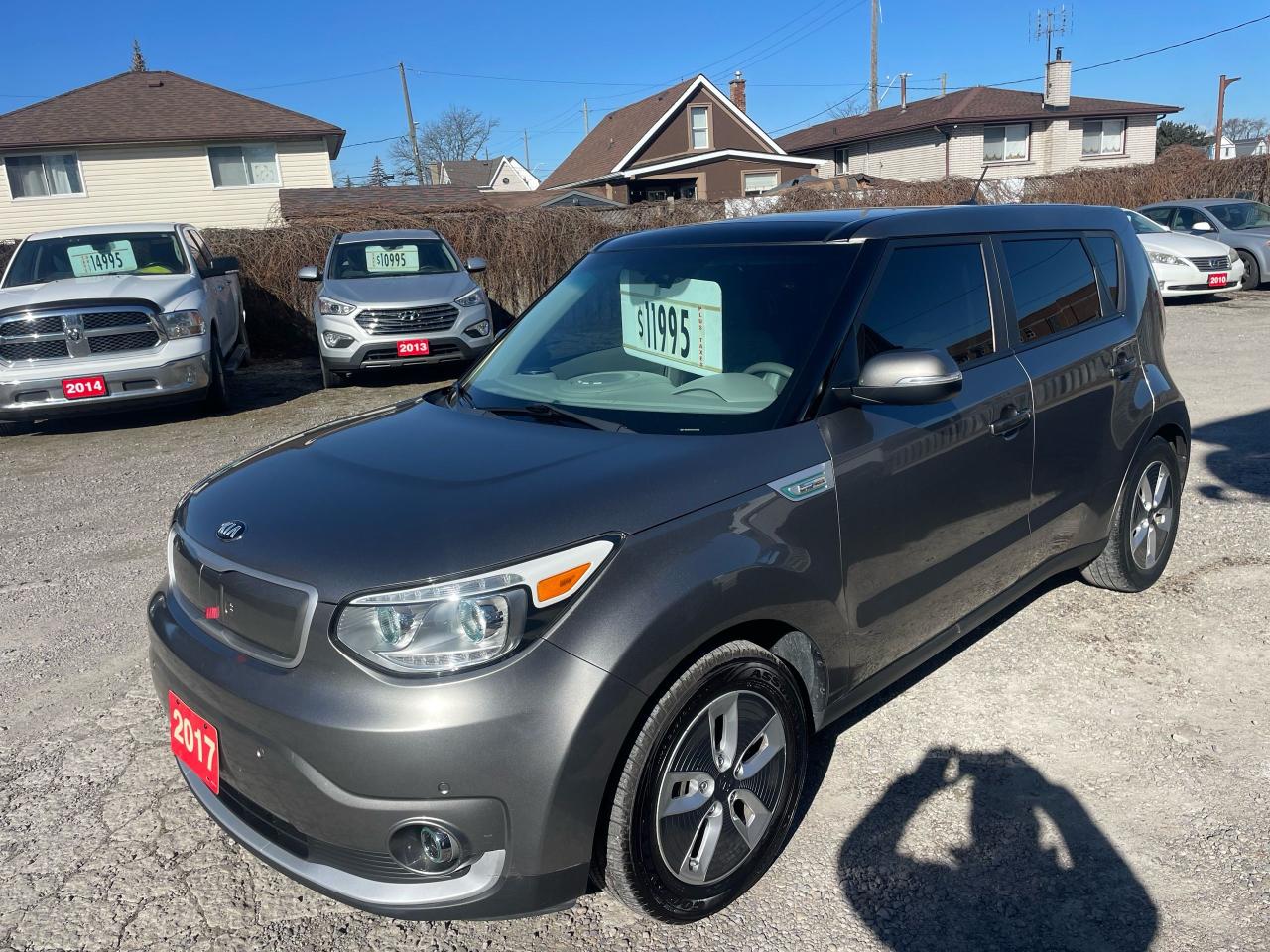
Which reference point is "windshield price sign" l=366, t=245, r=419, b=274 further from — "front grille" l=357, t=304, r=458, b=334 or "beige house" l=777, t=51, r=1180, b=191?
"beige house" l=777, t=51, r=1180, b=191

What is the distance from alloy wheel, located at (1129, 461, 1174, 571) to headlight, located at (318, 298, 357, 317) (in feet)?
28.4

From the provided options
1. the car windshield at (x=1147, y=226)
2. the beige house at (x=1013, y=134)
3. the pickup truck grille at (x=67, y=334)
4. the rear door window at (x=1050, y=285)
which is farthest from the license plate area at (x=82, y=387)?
the beige house at (x=1013, y=134)

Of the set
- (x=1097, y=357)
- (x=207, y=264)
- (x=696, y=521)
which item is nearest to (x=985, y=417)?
(x=1097, y=357)

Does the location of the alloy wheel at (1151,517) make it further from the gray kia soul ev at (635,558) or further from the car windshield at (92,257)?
the car windshield at (92,257)

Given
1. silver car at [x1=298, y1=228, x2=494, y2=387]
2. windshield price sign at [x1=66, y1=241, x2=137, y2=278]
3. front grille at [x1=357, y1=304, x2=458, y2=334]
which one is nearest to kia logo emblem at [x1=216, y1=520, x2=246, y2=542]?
silver car at [x1=298, y1=228, x2=494, y2=387]

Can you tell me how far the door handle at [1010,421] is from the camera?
3.29m

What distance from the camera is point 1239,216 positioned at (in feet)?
58.8

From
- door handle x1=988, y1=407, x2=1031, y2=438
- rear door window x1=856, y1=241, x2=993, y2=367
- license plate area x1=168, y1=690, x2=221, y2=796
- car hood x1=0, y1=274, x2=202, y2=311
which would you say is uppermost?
car hood x1=0, y1=274, x2=202, y2=311

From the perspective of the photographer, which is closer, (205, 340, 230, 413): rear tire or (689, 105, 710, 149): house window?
(205, 340, 230, 413): rear tire

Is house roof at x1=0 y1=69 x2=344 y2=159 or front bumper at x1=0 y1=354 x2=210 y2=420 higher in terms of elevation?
house roof at x1=0 y1=69 x2=344 y2=159

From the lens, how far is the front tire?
2.27m

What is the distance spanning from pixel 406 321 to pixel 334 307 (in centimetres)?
84

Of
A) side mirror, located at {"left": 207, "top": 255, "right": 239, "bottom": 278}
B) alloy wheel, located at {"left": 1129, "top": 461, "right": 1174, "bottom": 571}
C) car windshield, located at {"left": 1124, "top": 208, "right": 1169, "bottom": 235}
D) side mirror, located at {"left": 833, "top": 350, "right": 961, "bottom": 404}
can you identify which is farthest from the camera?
car windshield, located at {"left": 1124, "top": 208, "right": 1169, "bottom": 235}

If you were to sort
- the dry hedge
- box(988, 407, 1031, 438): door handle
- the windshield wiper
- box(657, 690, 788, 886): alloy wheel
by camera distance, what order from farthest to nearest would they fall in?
the dry hedge < box(988, 407, 1031, 438): door handle < the windshield wiper < box(657, 690, 788, 886): alloy wheel
